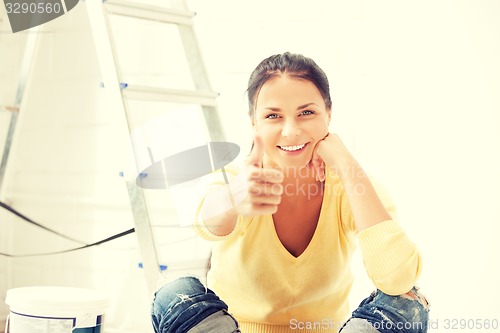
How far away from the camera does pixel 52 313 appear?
1156mm

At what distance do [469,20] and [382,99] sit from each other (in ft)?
0.97

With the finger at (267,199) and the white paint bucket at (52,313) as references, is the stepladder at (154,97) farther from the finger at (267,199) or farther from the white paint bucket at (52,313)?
the finger at (267,199)

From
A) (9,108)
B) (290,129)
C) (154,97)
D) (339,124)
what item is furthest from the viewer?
(9,108)

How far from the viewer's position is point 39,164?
1.88 metres

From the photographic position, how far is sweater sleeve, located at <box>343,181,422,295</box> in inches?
38.9

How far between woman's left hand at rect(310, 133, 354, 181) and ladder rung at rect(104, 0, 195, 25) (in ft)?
1.79

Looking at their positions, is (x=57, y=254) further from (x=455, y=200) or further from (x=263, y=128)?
(x=455, y=200)

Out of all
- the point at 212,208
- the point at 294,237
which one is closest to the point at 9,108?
the point at 212,208

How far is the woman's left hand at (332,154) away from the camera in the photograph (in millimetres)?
1102

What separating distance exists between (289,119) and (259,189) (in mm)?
205

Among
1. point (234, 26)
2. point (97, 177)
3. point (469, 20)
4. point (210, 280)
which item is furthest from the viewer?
point (97, 177)

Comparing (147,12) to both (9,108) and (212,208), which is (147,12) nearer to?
(212,208)

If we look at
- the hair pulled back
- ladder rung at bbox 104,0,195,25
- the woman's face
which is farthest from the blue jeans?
ladder rung at bbox 104,0,195,25

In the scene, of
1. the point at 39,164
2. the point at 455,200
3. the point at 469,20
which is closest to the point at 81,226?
the point at 39,164
